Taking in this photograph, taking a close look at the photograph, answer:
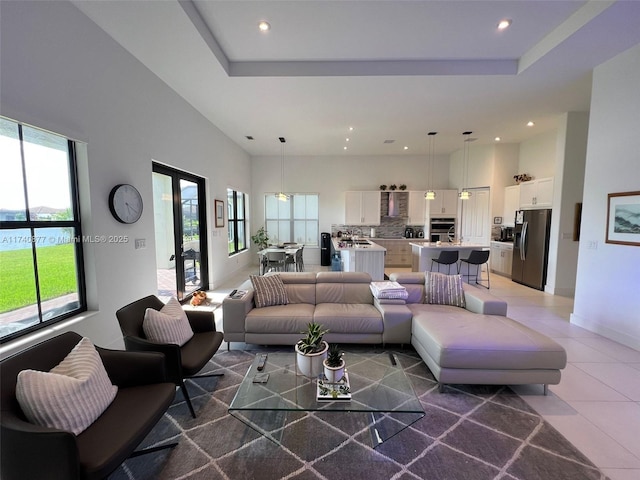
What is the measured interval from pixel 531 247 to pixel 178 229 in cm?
692

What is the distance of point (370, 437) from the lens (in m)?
1.85

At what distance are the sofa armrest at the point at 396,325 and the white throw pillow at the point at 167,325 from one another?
1.96 metres

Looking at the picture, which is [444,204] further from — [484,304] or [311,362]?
[311,362]

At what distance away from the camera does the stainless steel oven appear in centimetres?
793

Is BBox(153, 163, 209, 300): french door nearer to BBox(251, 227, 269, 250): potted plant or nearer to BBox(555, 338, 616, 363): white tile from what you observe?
BBox(251, 227, 269, 250): potted plant

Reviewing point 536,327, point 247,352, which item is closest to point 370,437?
point 247,352

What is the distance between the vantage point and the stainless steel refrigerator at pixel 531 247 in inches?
211

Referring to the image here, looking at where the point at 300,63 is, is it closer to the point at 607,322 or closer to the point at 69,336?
the point at 69,336

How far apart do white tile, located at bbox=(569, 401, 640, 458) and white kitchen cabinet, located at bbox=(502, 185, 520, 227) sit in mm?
5152

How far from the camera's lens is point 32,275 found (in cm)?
217

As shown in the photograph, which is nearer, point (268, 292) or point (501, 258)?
point (268, 292)

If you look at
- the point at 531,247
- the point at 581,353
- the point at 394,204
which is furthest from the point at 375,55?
the point at 394,204

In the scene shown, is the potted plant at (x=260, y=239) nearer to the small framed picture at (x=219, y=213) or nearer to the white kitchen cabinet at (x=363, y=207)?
the small framed picture at (x=219, y=213)

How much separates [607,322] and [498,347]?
2468 mm
